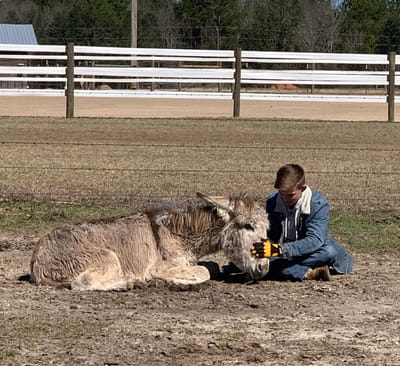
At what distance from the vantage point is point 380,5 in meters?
66.9

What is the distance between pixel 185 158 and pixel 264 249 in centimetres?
932

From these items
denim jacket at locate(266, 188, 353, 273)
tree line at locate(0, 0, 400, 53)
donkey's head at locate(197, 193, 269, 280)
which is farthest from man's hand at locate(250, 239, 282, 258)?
tree line at locate(0, 0, 400, 53)

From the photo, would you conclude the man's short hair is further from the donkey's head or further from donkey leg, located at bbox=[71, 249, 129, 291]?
donkey leg, located at bbox=[71, 249, 129, 291]

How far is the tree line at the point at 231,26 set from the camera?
55.9 meters

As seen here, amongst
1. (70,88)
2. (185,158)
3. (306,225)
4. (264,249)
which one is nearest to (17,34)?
(70,88)

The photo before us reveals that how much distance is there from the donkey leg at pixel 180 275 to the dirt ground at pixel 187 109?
68.7ft

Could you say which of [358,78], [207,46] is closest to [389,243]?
[358,78]

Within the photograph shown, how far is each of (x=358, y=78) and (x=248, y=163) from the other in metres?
15.4

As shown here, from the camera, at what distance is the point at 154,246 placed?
7.77m

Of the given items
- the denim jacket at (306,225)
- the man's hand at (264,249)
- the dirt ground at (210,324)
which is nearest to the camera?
the dirt ground at (210,324)

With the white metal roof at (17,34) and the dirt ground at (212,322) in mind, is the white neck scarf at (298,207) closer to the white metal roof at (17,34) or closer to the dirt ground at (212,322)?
the dirt ground at (212,322)

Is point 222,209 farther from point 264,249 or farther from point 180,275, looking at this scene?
point 180,275

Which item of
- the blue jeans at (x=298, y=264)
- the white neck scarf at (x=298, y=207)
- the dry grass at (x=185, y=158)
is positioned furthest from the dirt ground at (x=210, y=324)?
the dry grass at (x=185, y=158)

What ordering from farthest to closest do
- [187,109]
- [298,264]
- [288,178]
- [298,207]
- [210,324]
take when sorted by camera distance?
[187,109], [298,264], [298,207], [288,178], [210,324]
